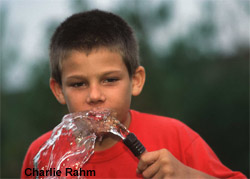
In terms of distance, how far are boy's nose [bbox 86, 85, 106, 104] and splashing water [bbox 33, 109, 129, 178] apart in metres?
0.07

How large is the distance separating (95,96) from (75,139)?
1.23 ft

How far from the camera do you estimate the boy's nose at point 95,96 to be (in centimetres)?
177

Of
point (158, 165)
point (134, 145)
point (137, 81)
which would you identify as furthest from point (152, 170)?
point (137, 81)

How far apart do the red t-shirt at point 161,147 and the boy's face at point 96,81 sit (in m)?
0.20

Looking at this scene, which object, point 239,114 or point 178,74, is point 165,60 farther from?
point 239,114

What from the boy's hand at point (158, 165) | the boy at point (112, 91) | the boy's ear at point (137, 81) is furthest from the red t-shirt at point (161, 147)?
the boy's hand at point (158, 165)

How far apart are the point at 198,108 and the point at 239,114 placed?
1.57 ft

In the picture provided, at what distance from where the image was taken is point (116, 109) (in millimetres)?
1870

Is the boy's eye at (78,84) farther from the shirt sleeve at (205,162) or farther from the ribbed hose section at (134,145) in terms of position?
the shirt sleeve at (205,162)

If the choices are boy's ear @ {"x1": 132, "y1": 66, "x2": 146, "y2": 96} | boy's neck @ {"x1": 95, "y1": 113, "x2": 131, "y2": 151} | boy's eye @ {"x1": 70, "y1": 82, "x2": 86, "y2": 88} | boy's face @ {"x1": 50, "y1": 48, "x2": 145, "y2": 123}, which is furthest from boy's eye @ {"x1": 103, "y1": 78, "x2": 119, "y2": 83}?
boy's neck @ {"x1": 95, "y1": 113, "x2": 131, "y2": 151}

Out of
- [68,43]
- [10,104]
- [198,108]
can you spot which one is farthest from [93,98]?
[10,104]

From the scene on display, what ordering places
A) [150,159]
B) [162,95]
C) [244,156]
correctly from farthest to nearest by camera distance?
[162,95] → [244,156] → [150,159]

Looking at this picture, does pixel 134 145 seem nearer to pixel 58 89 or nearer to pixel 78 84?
pixel 78 84

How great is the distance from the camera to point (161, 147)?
2.02m
